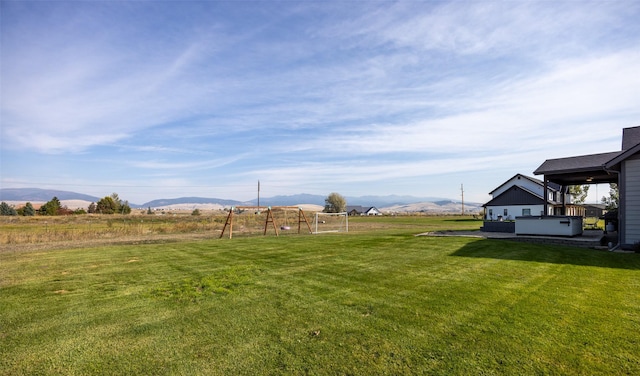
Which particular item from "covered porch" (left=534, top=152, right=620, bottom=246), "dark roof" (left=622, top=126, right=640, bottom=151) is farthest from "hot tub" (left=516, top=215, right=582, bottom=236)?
"dark roof" (left=622, top=126, right=640, bottom=151)

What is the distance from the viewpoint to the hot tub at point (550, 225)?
1557 centimetres

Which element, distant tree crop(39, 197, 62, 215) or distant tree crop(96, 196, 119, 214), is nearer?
distant tree crop(39, 197, 62, 215)

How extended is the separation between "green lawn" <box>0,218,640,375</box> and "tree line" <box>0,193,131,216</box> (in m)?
69.8

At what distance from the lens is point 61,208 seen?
230 ft

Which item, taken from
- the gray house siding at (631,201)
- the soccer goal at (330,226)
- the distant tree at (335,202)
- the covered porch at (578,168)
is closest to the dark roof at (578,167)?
the covered porch at (578,168)

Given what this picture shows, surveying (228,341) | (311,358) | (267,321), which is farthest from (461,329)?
(228,341)

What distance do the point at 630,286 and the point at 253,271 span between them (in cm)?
875

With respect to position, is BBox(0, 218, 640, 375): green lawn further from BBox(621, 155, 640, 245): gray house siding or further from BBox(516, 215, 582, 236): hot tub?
BBox(516, 215, 582, 236): hot tub

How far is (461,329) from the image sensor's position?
14.8 ft

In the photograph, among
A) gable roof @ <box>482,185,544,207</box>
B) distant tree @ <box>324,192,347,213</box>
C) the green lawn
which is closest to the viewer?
the green lawn

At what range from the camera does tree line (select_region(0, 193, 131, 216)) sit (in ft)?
207

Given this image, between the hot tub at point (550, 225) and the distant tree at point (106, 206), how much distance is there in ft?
261

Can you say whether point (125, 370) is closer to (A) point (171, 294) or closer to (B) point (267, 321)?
(B) point (267, 321)

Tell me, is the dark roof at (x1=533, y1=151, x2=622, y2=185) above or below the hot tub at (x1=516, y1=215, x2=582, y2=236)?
above
